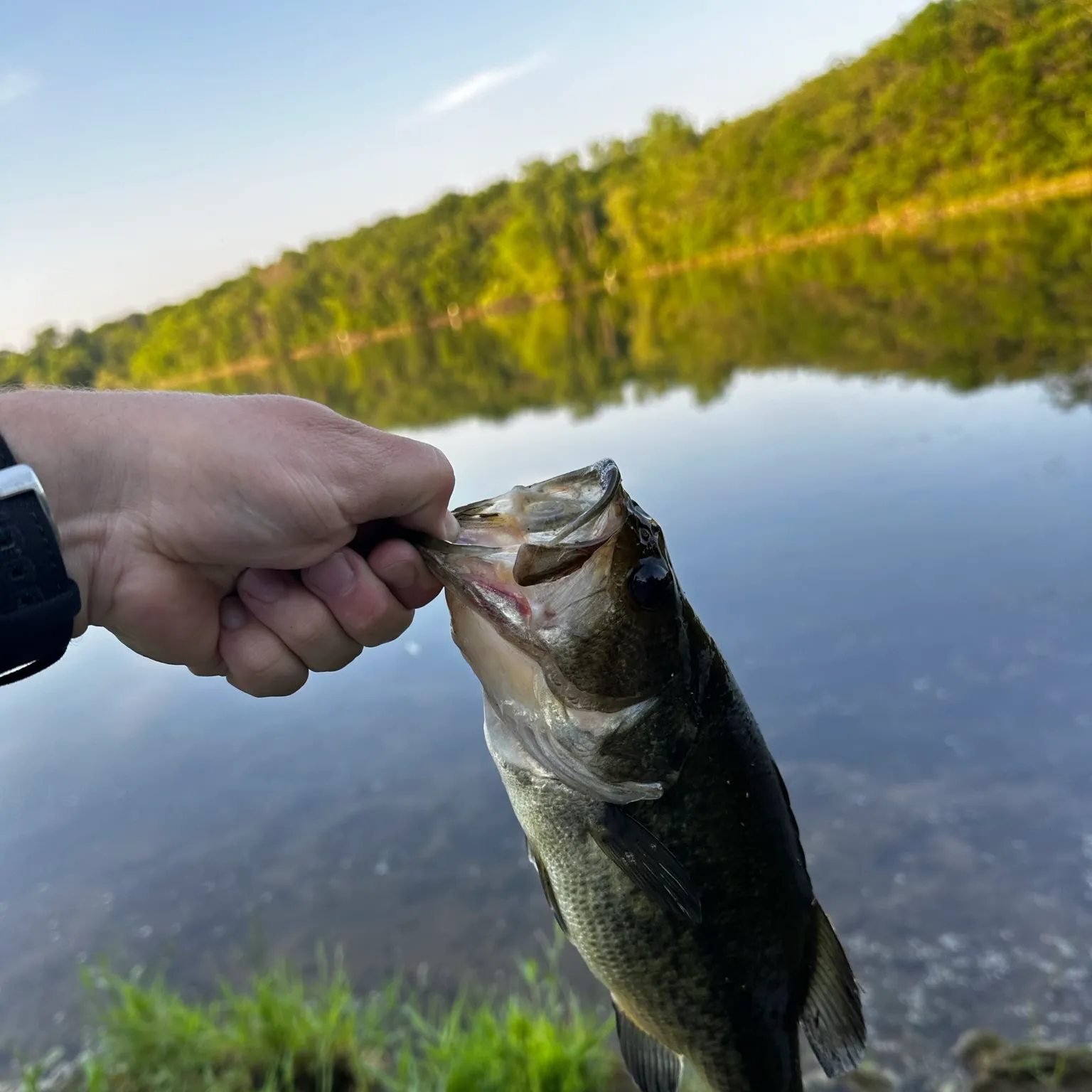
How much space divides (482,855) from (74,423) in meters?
4.60

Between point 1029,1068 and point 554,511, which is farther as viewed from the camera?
point 1029,1068

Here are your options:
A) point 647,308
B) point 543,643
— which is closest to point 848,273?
point 647,308

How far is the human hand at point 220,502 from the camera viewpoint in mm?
1702

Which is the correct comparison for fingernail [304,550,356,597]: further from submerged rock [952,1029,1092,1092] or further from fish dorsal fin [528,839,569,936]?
submerged rock [952,1029,1092,1092]

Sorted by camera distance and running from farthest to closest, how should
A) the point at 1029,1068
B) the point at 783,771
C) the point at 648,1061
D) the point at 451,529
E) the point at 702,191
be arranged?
the point at 702,191
the point at 783,771
the point at 1029,1068
the point at 648,1061
the point at 451,529

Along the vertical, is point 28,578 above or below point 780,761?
above

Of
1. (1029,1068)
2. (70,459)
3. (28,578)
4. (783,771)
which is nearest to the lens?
(28,578)

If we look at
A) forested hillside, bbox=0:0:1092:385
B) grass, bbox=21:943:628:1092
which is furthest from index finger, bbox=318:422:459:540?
forested hillside, bbox=0:0:1092:385

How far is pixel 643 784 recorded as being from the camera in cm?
174

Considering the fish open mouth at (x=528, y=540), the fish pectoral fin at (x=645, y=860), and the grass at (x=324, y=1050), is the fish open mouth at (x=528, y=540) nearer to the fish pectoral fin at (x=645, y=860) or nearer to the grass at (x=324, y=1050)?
the fish pectoral fin at (x=645, y=860)

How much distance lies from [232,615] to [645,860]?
1.16m

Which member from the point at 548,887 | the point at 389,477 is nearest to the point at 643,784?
the point at 548,887

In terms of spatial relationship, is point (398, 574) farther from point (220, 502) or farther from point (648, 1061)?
point (648, 1061)

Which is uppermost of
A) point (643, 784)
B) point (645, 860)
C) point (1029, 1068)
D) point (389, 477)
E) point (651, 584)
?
point (389, 477)
